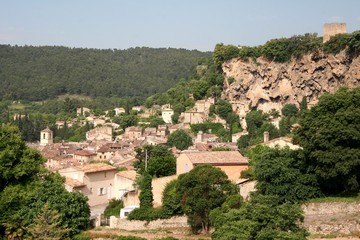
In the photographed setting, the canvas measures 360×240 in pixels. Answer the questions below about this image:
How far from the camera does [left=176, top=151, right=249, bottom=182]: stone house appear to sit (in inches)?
1375

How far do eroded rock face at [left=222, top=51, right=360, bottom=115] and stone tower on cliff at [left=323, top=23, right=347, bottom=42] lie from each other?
2.60m

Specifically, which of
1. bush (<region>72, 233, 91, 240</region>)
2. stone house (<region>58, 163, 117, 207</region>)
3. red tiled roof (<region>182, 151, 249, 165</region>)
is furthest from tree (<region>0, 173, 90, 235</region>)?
red tiled roof (<region>182, 151, 249, 165</region>)

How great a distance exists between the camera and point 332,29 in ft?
261

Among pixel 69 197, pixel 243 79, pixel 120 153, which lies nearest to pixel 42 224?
pixel 69 197

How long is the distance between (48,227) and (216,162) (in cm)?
1150

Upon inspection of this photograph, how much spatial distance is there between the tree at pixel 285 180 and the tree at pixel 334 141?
1.77 feet

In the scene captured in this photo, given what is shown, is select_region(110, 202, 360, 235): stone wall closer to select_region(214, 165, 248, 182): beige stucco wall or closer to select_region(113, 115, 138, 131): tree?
select_region(214, 165, 248, 182): beige stucco wall

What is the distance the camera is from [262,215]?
71.1ft

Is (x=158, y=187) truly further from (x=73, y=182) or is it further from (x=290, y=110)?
(x=290, y=110)

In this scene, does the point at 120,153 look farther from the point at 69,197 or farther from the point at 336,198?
the point at 336,198

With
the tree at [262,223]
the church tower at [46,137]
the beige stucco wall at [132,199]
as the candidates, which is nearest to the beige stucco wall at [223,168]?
the beige stucco wall at [132,199]

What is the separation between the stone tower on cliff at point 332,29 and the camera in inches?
3083

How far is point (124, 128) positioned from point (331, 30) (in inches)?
1636

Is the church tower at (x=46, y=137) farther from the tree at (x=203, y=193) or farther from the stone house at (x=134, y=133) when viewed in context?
the tree at (x=203, y=193)
